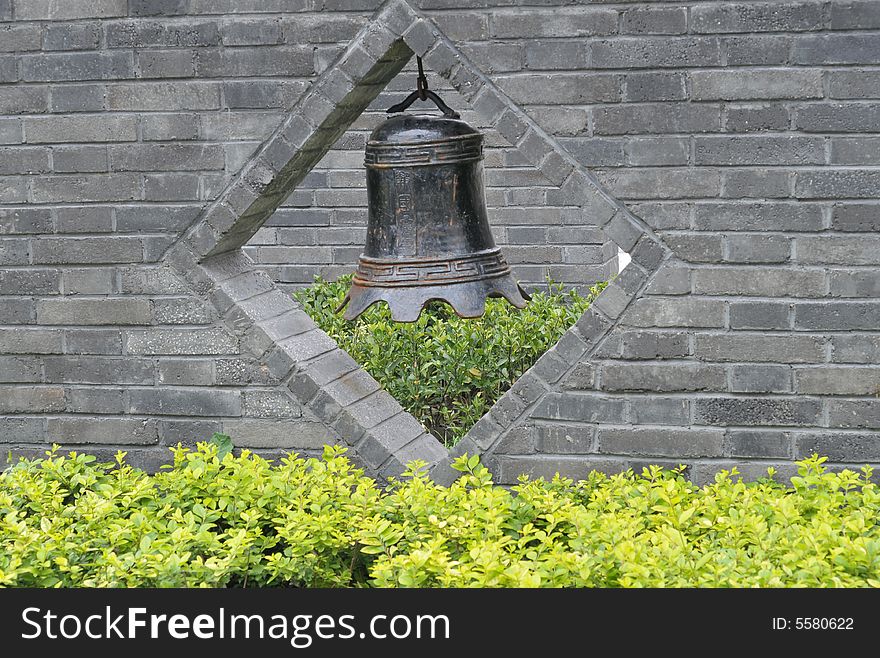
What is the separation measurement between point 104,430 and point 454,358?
2.03 m

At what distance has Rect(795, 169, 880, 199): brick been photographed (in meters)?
3.68

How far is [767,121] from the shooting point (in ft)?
12.1

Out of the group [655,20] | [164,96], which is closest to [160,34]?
[164,96]

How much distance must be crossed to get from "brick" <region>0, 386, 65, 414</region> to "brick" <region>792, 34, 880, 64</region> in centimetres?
298

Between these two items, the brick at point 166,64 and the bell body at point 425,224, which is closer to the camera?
the bell body at point 425,224

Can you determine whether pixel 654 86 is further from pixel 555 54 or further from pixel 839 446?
pixel 839 446

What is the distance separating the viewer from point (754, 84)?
3668mm

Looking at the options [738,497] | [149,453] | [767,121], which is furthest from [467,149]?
[149,453]

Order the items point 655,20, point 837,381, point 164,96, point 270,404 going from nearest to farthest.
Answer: point 655,20 → point 837,381 → point 164,96 → point 270,404

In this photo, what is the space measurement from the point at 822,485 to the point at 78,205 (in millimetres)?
2846

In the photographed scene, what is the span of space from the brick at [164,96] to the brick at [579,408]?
1618 millimetres

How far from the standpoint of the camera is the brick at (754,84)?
3.64m

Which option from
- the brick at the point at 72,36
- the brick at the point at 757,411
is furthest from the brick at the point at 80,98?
the brick at the point at 757,411

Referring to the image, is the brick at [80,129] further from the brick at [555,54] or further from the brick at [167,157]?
the brick at [555,54]
